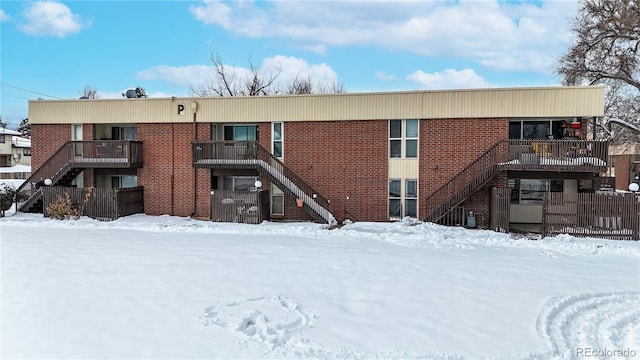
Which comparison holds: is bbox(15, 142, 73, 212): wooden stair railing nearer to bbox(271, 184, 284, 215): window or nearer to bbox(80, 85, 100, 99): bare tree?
bbox(271, 184, 284, 215): window

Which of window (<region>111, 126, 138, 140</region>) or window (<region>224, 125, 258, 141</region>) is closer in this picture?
window (<region>224, 125, 258, 141</region>)

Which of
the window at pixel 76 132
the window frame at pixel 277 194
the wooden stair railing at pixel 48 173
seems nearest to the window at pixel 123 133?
the window at pixel 76 132

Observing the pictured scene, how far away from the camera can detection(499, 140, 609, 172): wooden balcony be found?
608 inches

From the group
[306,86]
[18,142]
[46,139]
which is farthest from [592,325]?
[18,142]

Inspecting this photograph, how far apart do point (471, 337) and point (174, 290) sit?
5.50 m

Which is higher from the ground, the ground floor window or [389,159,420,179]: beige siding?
[389,159,420,179]: beige siding

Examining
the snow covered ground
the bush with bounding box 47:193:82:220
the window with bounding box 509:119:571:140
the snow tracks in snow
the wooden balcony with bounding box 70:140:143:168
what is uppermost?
the window with bounding box 509:119:571:140

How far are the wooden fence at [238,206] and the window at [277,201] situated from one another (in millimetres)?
1077

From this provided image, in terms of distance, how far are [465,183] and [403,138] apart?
309 centimetres

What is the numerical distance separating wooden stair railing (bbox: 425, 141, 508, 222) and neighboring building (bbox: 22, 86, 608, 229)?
1.8 inches

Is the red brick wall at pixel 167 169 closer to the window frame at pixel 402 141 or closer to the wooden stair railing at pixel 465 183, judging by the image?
the window frame at pixel 402 141

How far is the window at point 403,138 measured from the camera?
18.2m

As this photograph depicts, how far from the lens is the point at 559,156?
15867 mm

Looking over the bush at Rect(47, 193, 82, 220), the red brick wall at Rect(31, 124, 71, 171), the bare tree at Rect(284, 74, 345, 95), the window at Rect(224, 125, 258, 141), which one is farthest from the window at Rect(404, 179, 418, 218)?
the bare tree at Rect(284, 74, 345, 95)
